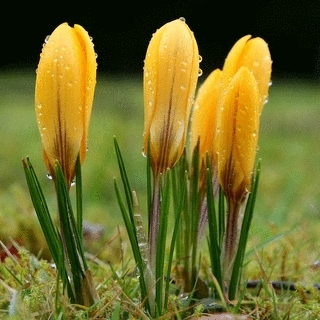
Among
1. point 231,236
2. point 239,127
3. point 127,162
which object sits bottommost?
point 127,162

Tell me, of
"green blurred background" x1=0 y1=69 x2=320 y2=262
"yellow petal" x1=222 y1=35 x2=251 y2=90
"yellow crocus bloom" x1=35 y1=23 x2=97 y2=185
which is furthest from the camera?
"green blurred background" x1=0 y1=69 x2=320 y2=262

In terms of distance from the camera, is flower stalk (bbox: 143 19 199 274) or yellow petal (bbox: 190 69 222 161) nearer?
flower stalk (bbox: 143 19 199 274)

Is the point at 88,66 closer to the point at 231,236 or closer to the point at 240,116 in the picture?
the point at 240,116

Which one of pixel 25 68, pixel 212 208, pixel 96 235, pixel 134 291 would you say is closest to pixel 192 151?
pixel 212 208

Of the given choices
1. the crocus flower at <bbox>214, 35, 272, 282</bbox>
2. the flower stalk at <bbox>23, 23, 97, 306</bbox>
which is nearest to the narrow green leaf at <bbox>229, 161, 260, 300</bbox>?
the crocus flower at <bbox>214, 35, 272, 282</bbox>

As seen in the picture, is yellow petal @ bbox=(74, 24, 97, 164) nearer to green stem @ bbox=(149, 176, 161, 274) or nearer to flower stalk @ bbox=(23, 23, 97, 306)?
flower stalk @ bbox=(23, 23, 97, 306)

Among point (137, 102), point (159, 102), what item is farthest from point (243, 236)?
point (137, 102)

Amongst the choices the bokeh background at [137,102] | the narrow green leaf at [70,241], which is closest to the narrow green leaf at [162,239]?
the narrow green leaf at [70,241]
